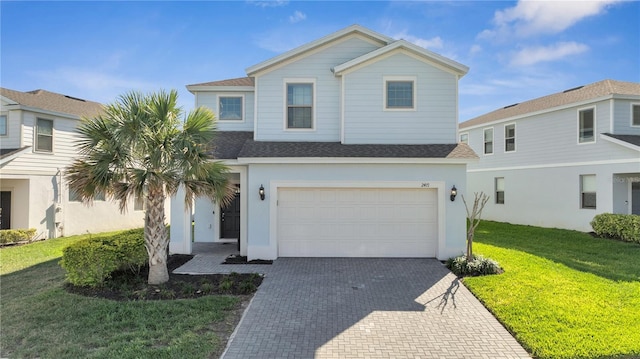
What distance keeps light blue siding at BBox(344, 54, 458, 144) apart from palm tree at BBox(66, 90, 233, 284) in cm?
506

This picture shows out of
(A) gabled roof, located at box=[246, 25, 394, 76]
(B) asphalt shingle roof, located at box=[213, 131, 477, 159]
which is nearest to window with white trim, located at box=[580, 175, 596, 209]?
(B) asphalt shingle roof, located at box=[213, 131, 477, 159]

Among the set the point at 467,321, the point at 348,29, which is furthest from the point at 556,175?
the point at 467,321

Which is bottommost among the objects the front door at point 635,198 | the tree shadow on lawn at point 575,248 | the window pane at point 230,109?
the tree shadow on lawn at point 575,248

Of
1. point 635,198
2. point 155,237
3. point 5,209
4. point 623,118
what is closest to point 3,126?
point 5,209

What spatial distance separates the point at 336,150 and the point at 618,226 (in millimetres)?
12131

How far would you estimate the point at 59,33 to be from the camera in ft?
38.3

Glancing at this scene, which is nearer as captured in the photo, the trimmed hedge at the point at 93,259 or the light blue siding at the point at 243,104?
the trimmed hedge at the point at 93,259

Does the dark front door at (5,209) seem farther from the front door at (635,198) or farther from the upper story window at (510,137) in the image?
the front door at (635,198)

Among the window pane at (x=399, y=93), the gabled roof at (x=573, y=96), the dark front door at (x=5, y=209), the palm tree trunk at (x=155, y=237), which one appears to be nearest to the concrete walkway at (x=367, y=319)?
the palm tree trunk at (x=155, y=237)

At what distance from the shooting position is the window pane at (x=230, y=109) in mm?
13289

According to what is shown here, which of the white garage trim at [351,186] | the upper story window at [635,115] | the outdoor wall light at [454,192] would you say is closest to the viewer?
the outdoor wall light at [454,192]

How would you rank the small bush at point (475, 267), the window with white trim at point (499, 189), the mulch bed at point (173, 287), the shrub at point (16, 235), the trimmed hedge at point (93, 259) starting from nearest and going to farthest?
the mulch bed at point (173, 287), the trimmed hedge at point (93, 259), the small bush at point (475, 267), the shrub at point (16, 235), the window with white trim at point (499, 189)

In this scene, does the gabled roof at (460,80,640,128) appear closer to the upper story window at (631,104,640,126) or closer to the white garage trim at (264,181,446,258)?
the upper story window at (631,104,640,126)

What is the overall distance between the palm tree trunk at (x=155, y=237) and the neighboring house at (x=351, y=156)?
241cm
